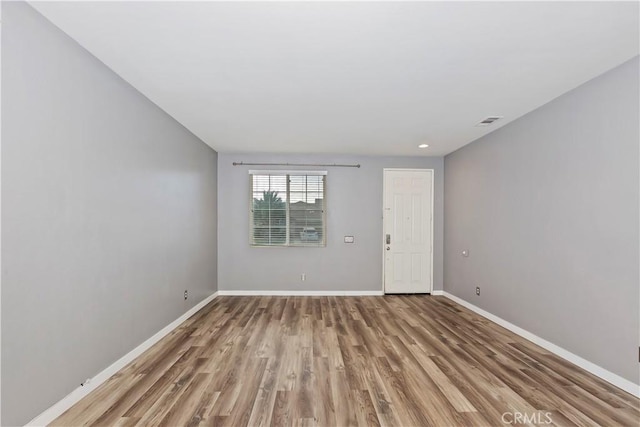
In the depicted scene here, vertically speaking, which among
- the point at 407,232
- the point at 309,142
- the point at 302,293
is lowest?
the point at 302,293

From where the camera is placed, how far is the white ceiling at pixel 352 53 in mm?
1651

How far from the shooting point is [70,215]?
196cm

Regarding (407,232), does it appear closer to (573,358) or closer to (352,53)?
(573,358)

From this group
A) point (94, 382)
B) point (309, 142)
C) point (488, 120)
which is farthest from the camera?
point (309, 142)

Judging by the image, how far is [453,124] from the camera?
3.55m

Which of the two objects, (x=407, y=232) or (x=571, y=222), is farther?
(x=407, y=232)

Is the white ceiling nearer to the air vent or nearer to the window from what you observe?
the air vent

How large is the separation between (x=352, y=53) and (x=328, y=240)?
3.59m

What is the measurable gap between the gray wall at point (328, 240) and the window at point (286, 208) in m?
0.14

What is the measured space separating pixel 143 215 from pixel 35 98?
1354mm

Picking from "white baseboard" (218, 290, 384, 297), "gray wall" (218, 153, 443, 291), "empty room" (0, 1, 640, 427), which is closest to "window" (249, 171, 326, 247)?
"gray wall" (218, 153, 443, 291)

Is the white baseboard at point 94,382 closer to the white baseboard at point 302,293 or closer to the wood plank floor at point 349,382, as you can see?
the wood plank floor at point 349,382

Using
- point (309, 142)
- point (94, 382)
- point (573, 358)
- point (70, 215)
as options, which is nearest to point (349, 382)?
point (94, 382)

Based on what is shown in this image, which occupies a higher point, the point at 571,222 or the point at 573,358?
the point at 571,222
